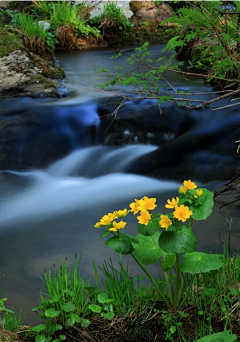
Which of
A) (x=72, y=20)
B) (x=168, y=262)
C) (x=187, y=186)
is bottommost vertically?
(x=168, y=262)

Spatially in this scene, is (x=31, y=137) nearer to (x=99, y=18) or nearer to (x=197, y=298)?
(x=197, y=298)

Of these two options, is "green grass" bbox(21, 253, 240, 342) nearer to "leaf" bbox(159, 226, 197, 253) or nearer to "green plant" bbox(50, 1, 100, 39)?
"leaf" bbox(159, 226, 197, 253)

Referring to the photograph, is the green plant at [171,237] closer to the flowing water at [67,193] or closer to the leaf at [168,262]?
the leaf at [168,262]

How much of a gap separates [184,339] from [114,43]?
10745 millimetres

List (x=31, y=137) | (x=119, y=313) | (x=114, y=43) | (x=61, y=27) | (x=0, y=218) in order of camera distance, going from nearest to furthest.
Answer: (x=119, y=313) → (x=0, y=218) → (x=31, y=137) → (x=61, y=27) → (x=114, y=43)

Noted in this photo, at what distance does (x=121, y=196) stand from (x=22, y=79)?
3304mm

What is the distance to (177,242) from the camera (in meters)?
2.05

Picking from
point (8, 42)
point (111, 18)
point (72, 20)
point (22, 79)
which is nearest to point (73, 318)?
point (22, 79)

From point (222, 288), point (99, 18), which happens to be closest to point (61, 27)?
point (99, 18)

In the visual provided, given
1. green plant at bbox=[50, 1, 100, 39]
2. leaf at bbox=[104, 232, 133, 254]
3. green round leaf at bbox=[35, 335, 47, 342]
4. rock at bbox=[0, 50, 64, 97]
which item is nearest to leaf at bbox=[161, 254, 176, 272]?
leaf at bbox=[104, 232, 133, 254]

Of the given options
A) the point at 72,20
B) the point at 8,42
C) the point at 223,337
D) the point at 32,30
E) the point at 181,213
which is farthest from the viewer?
the point at 72,20

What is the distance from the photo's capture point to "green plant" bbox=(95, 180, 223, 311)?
6.73 feet

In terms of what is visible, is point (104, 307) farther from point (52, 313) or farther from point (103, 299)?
point (52, 313)

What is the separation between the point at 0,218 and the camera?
14.5 ft
